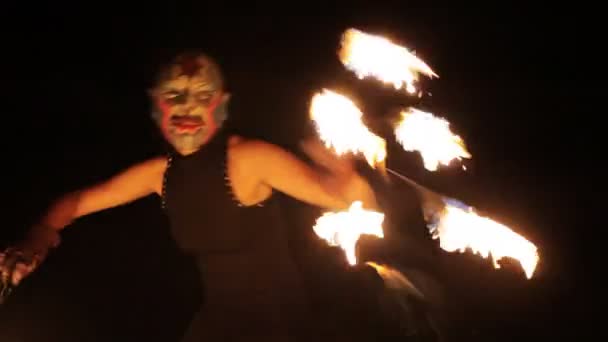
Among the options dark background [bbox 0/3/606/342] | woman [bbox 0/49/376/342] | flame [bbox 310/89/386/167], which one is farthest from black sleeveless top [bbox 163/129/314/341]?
dark background [bbox 0/3/606/342]

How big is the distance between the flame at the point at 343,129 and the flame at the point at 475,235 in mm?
354

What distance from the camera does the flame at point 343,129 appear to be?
11.0 feet

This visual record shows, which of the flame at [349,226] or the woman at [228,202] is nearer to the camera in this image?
the flame at [349,226]

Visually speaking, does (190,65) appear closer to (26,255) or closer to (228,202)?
(228,202)

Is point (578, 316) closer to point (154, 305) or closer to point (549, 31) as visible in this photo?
point (549, 31)

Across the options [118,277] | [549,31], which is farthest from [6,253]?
[549,31]

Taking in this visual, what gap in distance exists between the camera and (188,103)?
11.6 ft

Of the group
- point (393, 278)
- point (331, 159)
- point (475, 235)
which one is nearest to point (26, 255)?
point (331, 159)

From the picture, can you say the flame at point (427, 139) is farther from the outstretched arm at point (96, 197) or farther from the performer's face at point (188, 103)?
the outstretched arm at point (96, 197)

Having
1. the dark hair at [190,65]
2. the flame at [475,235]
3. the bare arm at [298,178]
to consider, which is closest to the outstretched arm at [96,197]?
the dark hair at [190,65]

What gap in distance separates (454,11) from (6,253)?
2.84 meters

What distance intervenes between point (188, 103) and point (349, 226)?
33.4 inches

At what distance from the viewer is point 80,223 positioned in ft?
17.1

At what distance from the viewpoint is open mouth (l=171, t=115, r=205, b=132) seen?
3.50m
